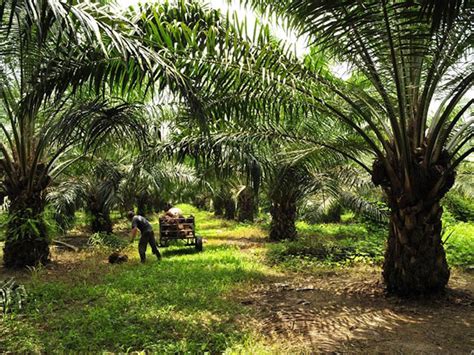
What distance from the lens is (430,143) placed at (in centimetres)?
493

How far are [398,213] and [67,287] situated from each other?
16.2 feet

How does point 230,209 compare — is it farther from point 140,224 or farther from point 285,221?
point 140,224

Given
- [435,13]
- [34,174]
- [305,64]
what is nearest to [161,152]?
[34,174]

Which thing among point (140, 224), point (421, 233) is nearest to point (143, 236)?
point (140, 224)

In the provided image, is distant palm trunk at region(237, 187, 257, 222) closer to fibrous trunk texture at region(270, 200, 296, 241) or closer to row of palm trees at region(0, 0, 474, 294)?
fibrous trunk texture at region(270, 200, 296, 241)

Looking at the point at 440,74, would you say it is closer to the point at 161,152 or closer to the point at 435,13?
the point at 435,13

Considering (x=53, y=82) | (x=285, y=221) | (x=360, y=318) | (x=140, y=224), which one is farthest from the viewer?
(x=285, y=221)

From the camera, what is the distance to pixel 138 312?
15.9ft

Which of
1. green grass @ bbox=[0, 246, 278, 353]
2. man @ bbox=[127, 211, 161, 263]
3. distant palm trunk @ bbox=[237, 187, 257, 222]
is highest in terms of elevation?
distant palm trunk @ bbox=[237, 187, 257, 222]

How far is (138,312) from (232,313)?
1131 millimetres

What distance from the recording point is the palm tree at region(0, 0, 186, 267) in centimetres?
342

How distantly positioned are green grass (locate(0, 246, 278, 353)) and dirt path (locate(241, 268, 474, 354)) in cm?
43

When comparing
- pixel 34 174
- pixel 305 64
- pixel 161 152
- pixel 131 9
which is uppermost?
pixel 131 9

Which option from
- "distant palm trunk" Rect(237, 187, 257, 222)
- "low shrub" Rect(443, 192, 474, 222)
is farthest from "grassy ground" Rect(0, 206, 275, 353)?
"low shrub" Rect(443, 192, 474, 222)
